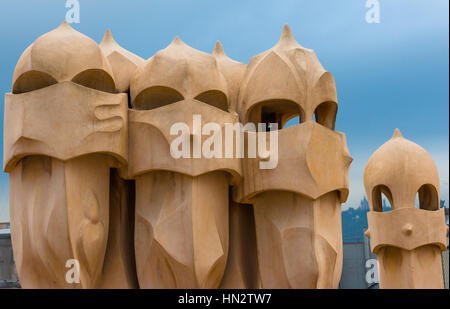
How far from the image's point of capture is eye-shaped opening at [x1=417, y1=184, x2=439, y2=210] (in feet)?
49.6

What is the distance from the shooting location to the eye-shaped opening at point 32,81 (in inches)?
376

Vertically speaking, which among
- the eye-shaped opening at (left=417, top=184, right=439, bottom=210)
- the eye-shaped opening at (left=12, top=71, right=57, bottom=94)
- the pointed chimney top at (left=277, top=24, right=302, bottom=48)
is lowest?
the eye-shaped opening at (left=417, top=184, right=439, bottom=210)

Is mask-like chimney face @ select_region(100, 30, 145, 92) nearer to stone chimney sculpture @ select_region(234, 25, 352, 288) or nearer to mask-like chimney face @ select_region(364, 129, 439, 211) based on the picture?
stone chimney sculpture @ select_region(234, 25, 352, 288)

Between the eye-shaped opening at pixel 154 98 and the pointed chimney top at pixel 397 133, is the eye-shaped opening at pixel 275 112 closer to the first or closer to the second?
the eye-shaped opening at pixel 154 98

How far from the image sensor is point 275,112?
12039 mm

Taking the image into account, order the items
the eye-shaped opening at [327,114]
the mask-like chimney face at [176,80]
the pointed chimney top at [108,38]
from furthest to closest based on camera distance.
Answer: the pointed chimney top at [108,38]
the eye-shaped opening at [327,114]
the mask-like chimney face at [176,80]

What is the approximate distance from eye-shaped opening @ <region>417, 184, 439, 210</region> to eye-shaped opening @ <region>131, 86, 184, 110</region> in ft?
25.1

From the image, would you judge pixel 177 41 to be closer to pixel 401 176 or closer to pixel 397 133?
pixel 401 176

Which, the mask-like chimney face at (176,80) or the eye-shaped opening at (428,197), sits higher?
the mask-like chimney face at (176,80)

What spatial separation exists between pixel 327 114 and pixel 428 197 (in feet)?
18.3
